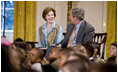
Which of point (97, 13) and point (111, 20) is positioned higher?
point (97, 13)

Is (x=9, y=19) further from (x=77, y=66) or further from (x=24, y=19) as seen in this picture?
(x=77, y=66)

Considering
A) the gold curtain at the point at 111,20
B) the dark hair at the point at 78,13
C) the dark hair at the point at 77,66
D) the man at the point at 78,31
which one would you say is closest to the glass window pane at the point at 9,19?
the gold curtain at the point at 111,20

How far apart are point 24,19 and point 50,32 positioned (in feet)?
9.21

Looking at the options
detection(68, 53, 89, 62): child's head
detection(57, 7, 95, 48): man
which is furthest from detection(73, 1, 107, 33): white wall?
detection(68, 53, 89, 62): child's head

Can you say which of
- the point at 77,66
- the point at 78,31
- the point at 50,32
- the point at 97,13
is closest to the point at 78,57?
the point at 77,66

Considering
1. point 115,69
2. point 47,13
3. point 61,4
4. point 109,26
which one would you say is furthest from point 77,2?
point 115,69

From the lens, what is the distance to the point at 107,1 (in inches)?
286

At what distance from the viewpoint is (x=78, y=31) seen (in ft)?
13.6

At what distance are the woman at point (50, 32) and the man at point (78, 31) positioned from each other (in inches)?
14.0

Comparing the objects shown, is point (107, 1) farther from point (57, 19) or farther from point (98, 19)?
point (57, 19)

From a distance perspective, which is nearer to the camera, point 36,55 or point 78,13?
point 36,55

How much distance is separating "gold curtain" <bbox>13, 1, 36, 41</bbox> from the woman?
260 centimetres

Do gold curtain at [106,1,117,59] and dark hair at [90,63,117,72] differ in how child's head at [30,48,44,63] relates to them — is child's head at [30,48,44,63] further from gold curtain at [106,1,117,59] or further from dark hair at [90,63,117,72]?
gold curtain at [106,1,117,59]

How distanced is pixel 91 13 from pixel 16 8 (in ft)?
6.42
